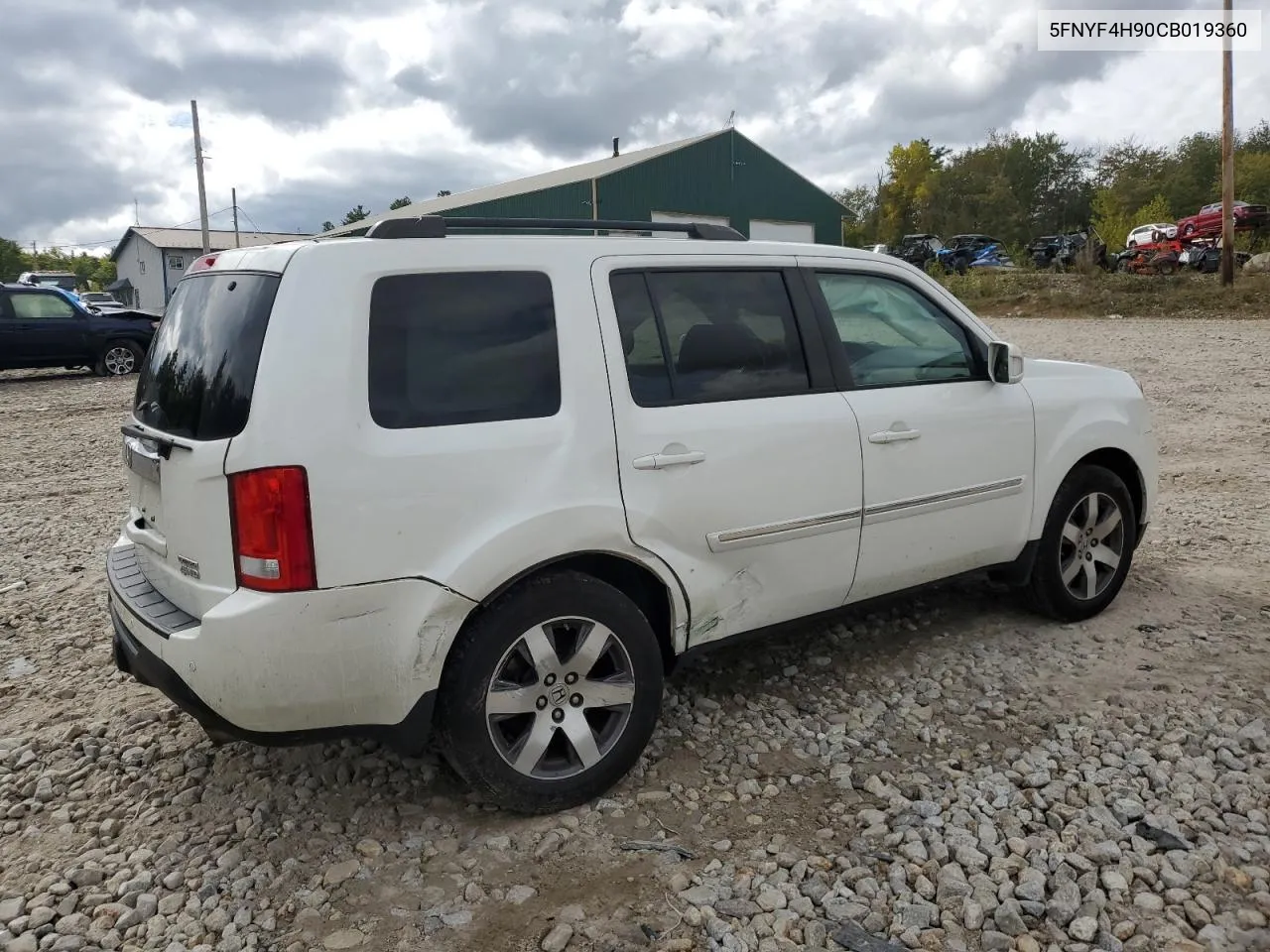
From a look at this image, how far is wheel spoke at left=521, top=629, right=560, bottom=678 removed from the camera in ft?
9.45

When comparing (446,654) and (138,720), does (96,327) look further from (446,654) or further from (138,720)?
(446,654)

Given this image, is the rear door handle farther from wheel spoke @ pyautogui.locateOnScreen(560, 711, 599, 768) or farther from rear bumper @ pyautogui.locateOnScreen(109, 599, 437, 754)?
rear bumper @ pyautogui.locateOnScreen(109, 599, 437, 754)

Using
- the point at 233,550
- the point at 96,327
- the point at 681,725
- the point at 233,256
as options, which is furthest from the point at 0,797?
the point at 96,327

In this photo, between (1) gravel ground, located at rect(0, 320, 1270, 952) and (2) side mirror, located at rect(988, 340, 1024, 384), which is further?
(2) side mirror, located at rect(988, 340, 1024, 384)

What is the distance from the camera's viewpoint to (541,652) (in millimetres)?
2902

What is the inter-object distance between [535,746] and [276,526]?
1018mm

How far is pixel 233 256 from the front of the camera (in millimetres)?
2973

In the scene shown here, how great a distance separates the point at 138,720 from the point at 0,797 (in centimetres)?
55

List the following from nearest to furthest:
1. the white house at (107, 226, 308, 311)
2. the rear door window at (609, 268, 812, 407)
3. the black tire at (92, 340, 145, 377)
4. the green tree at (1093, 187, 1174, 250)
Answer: the rear door window at (609, 268, 812, 407)
the black tire at (92, 340, 145, 377)
the green tree at (1093, 187, 1174, 250)
the white house at (107, 226, 308, 311)

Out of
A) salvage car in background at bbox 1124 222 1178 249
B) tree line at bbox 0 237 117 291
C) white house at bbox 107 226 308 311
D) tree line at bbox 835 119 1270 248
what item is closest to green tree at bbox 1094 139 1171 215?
tree line at bbox 835 119 1270 248

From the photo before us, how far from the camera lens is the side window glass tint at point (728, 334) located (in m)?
3.26

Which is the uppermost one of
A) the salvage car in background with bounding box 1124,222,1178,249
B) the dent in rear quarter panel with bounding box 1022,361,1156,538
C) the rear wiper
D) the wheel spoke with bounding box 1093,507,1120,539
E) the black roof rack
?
the salvage car in background with bounding box 1124,222,1178,249

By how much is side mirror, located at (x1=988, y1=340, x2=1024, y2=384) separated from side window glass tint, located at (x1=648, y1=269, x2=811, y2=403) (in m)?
0.95

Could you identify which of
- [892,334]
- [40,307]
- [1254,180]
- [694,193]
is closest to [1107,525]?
[892,334]
